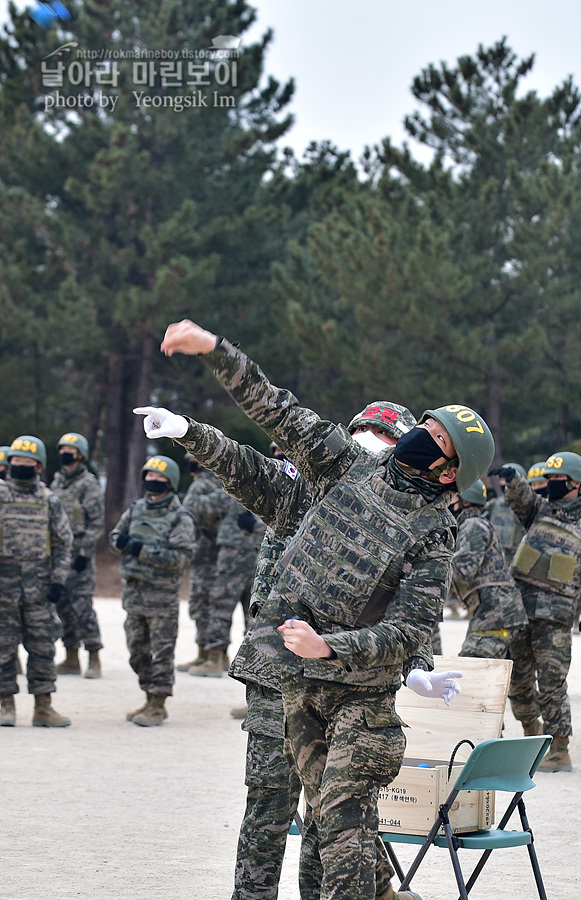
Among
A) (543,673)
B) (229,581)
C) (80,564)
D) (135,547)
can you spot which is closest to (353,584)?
(543,673)

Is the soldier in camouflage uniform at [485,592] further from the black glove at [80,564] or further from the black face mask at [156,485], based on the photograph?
the black glove at [80,564]

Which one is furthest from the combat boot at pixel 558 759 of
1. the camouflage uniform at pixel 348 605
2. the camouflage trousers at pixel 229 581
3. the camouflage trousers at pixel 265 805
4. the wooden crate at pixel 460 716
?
the camouflage uniform at pixel 348 605

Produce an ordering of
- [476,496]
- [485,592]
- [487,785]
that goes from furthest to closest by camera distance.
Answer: [476,496] → [485,592] → [487,785]

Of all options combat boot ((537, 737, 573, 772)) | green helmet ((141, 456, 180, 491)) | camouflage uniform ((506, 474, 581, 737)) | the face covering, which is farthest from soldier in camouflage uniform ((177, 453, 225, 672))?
the face covering

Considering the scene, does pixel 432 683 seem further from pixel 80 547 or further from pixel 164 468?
pixel 80 547

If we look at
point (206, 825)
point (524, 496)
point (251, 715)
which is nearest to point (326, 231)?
point (524, 496)

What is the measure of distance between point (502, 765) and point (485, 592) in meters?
4.31

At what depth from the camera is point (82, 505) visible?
13.6 meters

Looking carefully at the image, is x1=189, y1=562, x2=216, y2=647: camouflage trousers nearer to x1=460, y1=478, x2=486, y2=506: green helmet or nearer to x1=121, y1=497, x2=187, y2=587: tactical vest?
x1=121, y1=497, x2=187, y2=587: tactical vest

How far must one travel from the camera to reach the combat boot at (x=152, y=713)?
35.0 ft

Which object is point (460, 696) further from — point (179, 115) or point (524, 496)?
point (179, 115)

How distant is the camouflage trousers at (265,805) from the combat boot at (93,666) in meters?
9.05

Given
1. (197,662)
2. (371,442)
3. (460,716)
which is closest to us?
(371,442)

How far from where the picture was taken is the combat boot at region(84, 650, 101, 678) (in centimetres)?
1360
